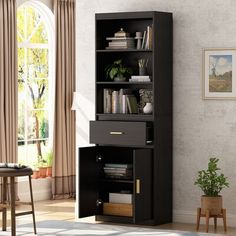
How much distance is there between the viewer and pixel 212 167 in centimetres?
845

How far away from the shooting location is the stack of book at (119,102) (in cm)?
895

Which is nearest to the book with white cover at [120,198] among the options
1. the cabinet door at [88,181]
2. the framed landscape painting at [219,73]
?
the cabinet door at [88,181]

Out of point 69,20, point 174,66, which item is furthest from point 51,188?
point 174,66

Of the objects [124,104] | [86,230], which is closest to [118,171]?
[124,104]

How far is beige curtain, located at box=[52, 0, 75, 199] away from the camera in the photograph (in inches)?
427

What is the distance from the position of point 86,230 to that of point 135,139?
3.48 ft

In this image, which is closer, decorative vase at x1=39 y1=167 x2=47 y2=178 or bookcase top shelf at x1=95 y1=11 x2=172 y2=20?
bookcase top shelf at x1=95 y1=11 x2=172 y2=20

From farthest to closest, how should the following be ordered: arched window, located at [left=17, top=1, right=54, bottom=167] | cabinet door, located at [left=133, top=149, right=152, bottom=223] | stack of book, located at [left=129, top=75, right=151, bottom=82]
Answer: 1. arched window, located at [left=17, top=1, right=54, bottom=167]
2. stack of book, located at [left=129, top=75, right=151, bottom=82]
3. cabinet door, located at [left=133, top=149, right=152, bottom=223]

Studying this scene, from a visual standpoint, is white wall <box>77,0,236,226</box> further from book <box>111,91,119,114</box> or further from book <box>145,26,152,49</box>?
book <box>111,91,119,114</box>

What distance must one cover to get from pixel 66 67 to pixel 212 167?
124 inches

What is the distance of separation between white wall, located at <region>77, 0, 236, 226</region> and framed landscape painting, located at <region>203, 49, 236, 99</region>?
0.06m

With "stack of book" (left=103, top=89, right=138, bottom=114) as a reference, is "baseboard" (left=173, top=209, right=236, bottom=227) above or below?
below

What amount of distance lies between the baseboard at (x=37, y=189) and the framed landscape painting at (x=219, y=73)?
9.32 feet

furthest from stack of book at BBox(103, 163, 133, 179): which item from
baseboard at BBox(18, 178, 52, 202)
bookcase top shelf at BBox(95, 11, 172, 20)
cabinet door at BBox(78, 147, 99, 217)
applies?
baseboard at BBox(18, 178, 52, 202)
